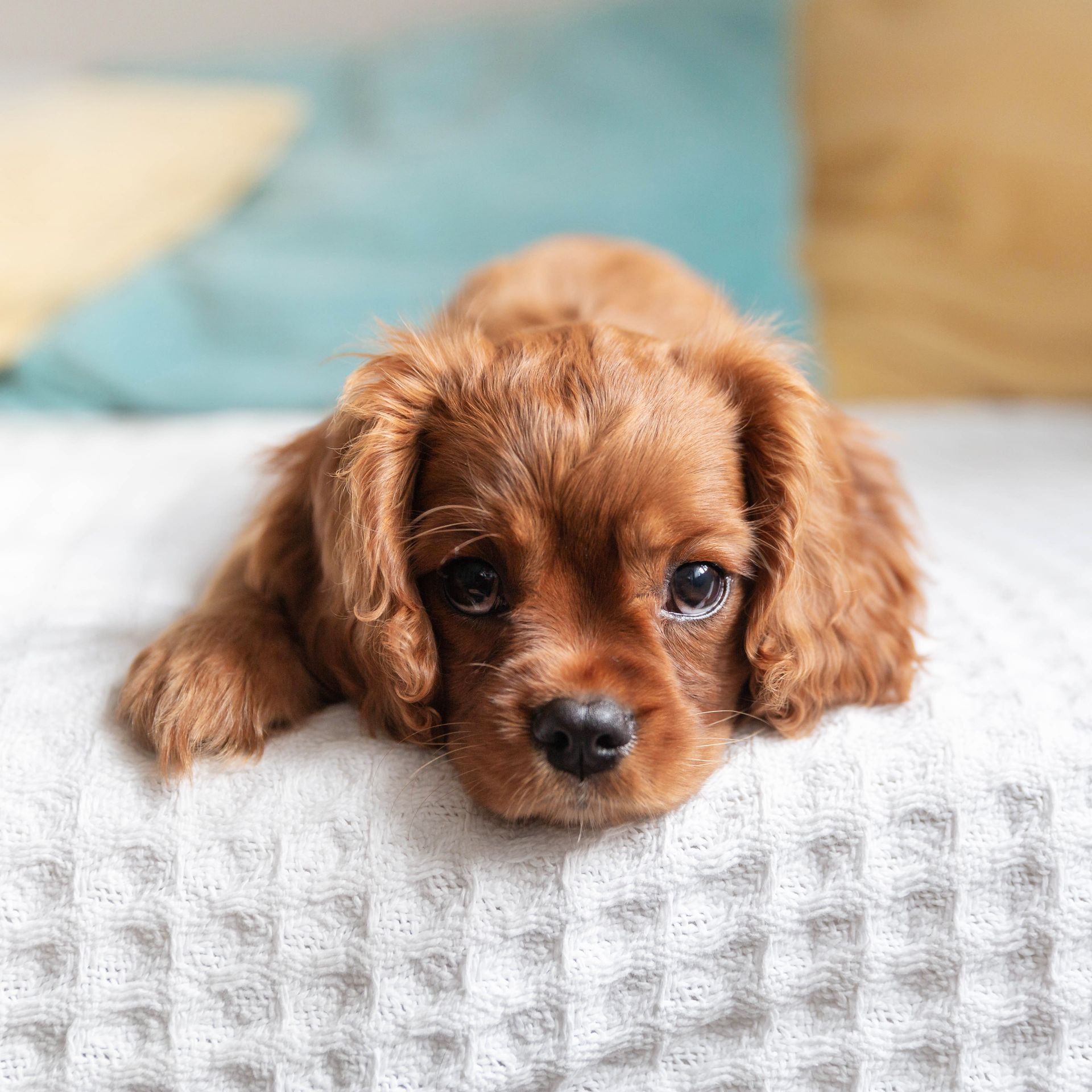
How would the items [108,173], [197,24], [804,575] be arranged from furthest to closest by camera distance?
[197,24] → [108,173] → [804,575]

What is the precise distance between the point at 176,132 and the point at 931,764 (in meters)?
3.49

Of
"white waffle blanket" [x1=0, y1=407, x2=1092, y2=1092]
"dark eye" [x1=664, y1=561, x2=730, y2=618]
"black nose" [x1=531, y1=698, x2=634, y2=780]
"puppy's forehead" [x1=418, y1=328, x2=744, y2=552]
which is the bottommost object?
"white waffle blanket" [x1=0, y1=407, x2=1092, y2=1092]

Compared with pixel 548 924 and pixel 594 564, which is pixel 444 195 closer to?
pixel 594 564

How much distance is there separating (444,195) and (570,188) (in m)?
0.48

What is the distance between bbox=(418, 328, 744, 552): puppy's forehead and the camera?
1662 mm

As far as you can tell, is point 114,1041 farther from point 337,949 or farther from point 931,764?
point 931,764

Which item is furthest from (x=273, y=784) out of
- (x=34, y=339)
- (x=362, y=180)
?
(x=362, y=180)

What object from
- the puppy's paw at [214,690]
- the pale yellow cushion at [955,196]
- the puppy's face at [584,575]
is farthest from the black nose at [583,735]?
the pale yellow cushion at [955,196]

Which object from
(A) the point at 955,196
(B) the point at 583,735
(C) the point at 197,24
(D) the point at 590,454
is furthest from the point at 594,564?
(C) the point at 197,24

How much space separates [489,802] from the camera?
1.56 meters

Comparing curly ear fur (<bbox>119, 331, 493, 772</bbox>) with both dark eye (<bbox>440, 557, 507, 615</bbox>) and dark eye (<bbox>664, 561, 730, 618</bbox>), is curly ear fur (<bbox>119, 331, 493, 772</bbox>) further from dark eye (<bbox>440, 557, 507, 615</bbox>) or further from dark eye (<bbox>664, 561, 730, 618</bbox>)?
dark eye (<bbox>664, 561, 730, 618</bbox>)

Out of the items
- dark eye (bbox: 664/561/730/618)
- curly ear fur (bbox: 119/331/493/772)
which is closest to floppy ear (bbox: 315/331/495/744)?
curly ear fur (bbox: 119/331/493/772)

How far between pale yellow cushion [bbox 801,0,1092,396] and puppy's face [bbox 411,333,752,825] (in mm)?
2153

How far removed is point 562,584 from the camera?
1694 millimetres
